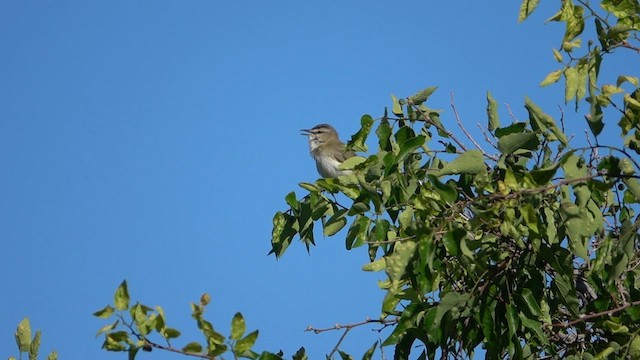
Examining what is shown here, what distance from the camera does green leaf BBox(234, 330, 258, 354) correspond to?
3445 mm

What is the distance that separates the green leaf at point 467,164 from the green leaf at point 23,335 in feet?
5.88

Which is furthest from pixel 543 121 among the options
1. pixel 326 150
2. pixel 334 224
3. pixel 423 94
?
pixel 326 150

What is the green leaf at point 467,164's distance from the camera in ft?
12.7

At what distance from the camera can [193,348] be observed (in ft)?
10.9

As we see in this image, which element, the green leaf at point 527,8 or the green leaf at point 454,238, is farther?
the green leaf at point 527,8

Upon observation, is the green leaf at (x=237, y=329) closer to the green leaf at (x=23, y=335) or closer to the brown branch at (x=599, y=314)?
the green leaf at (x=23, y=335)

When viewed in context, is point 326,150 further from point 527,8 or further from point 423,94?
point 527,8

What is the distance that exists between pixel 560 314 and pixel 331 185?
130cm

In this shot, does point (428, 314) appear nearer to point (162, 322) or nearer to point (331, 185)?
point (331, 185)

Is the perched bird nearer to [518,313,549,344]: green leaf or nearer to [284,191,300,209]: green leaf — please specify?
[284,191,300,209]: green leaf

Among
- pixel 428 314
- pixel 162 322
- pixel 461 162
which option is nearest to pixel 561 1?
pixel 461 162

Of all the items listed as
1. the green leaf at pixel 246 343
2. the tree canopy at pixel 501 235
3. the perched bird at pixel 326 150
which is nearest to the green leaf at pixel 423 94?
the tree canopy at pixel 501 235

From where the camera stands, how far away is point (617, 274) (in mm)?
3826

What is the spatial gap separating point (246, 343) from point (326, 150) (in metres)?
9.68
